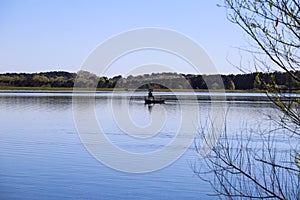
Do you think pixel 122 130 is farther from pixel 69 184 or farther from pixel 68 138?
pixel 69 184

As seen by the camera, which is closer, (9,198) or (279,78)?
(279,78)

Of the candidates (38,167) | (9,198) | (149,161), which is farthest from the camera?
(149,161)

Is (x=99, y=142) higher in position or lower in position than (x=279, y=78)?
lower

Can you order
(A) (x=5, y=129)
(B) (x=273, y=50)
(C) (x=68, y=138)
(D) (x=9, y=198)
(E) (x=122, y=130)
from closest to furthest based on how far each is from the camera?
(B) (x=273, y=50) → (D) (x=9, y=198) → (C) (x=68, y=138) → (A) (x=5, y=129) → (E) (x=122, y=130)

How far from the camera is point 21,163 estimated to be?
12.1m

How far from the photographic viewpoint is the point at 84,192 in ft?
30.6

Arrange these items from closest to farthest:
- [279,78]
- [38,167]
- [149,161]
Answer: [279,78] → [38,167] → [149,161]

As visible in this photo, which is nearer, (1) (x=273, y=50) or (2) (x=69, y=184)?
(1) (x=273, y=50)

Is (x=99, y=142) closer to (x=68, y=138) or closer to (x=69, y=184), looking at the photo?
(x=68, y=138)

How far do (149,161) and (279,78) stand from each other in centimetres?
924

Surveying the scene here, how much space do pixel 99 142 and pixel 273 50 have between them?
43.5 ft

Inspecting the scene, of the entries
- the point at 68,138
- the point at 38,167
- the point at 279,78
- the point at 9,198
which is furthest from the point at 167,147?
the point at 279,78

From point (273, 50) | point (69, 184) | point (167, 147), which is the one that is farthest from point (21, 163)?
point (273, 50)

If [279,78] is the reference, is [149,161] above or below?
below
